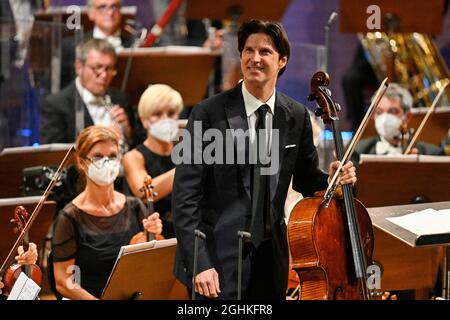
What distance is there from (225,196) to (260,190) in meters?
0.12

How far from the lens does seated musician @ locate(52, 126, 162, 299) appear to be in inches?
167

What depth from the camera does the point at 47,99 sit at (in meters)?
5.43

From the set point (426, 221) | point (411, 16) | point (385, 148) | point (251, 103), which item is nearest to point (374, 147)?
point (385, 148)

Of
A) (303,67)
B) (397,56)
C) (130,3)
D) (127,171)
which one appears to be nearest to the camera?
(127,171)

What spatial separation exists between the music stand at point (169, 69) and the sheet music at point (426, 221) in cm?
242

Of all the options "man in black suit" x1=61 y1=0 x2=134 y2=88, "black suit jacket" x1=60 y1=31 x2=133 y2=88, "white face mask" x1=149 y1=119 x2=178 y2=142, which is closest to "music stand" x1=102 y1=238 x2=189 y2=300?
"white face mask" x1=149 y1=119 x2=178 y2=142

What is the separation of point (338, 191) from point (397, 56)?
3.73 meters

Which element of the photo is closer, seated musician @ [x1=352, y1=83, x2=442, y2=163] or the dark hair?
the dark hair

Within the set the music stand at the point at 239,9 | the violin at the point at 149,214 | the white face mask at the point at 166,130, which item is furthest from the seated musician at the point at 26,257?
the music stand at the point at 239,9

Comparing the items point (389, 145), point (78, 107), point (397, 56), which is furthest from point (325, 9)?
point (78, 107)

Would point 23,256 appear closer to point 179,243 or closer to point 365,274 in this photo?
point 179,243

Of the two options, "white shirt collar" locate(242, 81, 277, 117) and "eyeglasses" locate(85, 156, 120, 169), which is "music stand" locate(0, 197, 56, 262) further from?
"white shirt collar" locate(242, 81, 277, 117)
